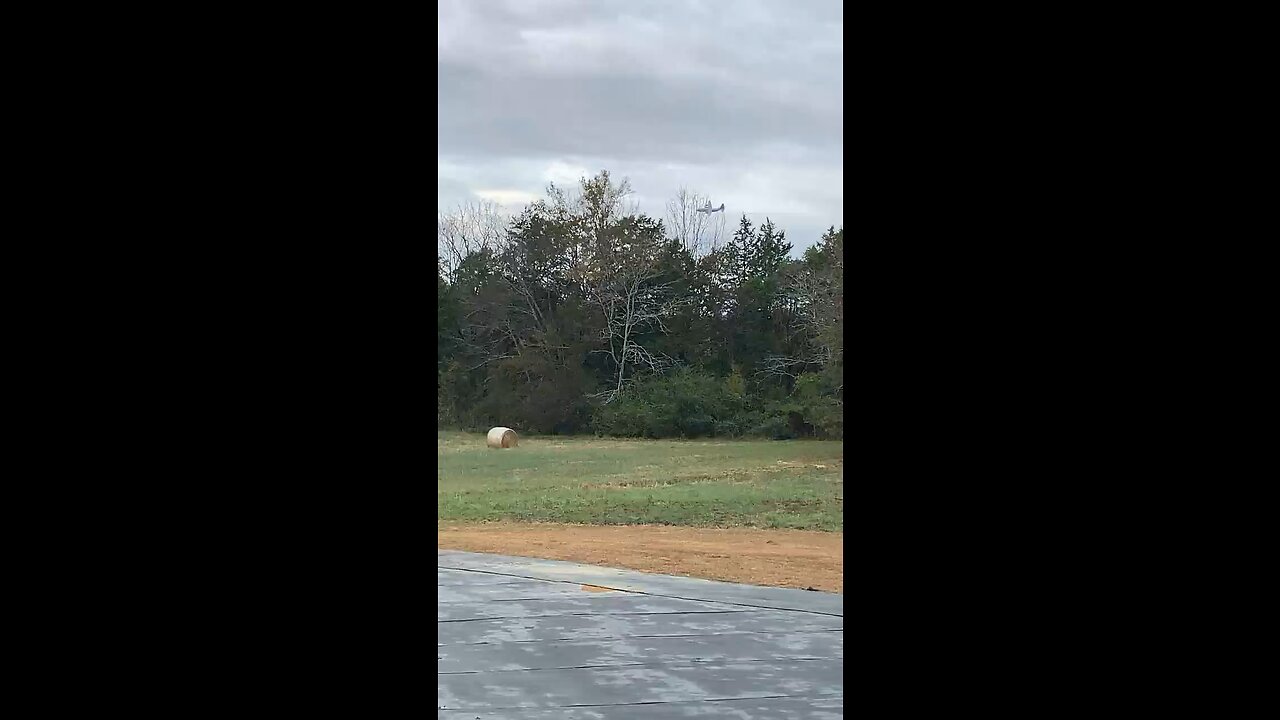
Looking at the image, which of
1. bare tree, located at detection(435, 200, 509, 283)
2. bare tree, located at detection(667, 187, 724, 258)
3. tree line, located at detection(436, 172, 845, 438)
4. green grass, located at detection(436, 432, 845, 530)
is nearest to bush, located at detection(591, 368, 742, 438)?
tree line, located at detection(436, 172, 845, 438)

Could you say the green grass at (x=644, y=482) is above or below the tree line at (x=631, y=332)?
below

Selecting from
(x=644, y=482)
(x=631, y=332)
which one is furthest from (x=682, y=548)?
(x=631, y=332)

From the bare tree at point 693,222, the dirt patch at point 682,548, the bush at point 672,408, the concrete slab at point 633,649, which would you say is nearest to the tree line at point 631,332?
the bush at point 672,408

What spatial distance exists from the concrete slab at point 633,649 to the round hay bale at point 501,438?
8109mm

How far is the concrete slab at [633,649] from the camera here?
160 inches

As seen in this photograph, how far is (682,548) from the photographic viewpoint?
12.9 metres

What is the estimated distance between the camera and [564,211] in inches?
624

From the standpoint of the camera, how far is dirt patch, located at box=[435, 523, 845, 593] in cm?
1178

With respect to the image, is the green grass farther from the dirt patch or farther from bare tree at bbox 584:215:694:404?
bare tree at bbox 584:215:694:404

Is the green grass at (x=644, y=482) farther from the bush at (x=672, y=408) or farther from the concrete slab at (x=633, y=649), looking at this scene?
the concrete slab at (x=633, y=649)

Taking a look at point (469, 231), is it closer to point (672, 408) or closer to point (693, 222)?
point (693, 222)
